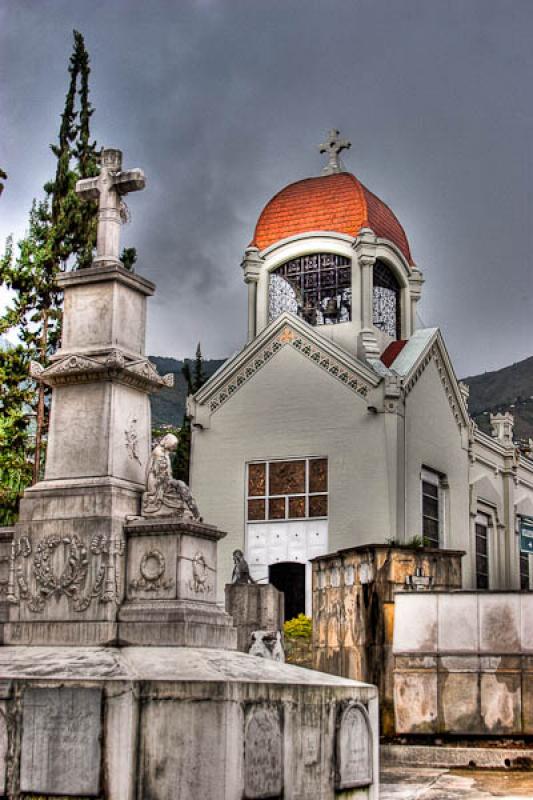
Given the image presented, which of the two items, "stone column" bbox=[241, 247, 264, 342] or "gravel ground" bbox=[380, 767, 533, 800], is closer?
"gravel ground" bbox=[380, 767, 533, 800]

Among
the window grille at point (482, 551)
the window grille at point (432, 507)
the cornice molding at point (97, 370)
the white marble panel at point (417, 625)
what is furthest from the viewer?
the window grille at point (482, 551)

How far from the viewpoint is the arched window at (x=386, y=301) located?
35250mm

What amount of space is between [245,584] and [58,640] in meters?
13.1

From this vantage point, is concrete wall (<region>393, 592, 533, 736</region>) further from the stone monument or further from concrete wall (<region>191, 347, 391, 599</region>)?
concrete wall (<region>191, 347, 391, 599</region>)

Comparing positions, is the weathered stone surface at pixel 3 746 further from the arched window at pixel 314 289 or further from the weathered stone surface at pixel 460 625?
the arched window at pixel 314 289

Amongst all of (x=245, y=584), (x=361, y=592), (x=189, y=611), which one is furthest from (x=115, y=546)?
(x=245, y=584)

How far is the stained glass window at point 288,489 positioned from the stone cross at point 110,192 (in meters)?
19.5

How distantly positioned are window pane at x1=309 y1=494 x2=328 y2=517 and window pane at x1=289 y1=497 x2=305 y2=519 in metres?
0.25

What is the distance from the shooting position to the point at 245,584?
78.8 feet

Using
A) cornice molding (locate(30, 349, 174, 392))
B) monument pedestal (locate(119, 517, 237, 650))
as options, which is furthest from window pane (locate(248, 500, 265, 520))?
monument pedestal (locate(119, 517, 237, 650))

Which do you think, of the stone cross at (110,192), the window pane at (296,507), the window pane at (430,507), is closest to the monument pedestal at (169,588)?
the stone cross at (110,192)

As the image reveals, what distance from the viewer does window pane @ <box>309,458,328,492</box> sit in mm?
31688

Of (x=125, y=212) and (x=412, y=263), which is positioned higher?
(x=412, y=263)

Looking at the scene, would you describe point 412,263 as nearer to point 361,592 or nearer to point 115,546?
point 361,592
